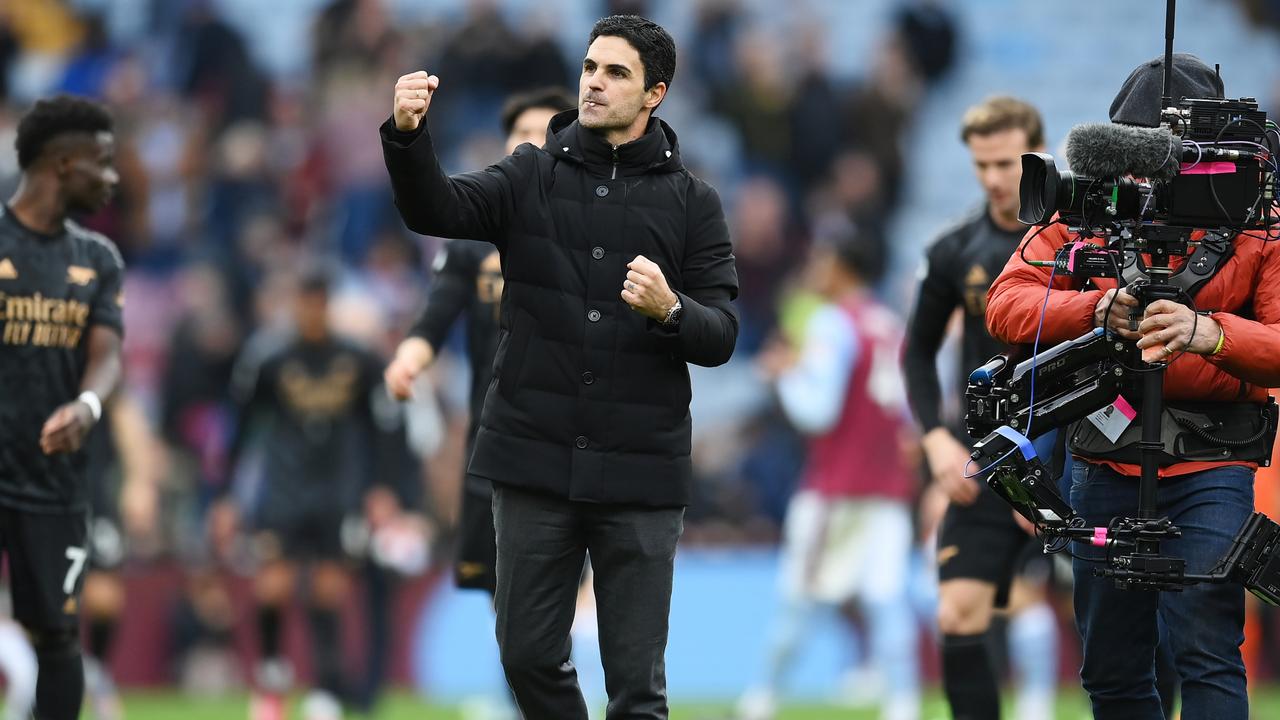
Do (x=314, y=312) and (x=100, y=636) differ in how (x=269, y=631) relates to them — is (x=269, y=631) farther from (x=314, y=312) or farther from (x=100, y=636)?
(x=314, y=312)

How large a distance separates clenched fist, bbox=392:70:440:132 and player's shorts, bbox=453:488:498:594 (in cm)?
311

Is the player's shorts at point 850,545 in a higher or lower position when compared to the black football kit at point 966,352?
lower

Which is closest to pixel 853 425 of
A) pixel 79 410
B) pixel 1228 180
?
pixel 79 410

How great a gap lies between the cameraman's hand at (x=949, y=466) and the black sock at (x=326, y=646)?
14.4ft

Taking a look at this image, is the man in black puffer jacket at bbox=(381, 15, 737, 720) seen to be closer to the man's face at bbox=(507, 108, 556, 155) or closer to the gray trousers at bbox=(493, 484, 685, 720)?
the gray trousers at bbox=(493, 484, 685, 720)

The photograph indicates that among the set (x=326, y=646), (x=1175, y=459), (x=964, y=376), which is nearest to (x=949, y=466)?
(x=964, y=376)

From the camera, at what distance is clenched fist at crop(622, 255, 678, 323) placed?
18.0ft

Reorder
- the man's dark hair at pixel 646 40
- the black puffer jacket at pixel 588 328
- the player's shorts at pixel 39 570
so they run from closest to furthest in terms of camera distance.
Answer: the black puffer jacket at pixel 588 328 → the man's dark hair at pixel 646 40 → the player's shorts at pixel 39 570

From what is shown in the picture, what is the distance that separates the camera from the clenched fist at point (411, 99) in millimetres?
5379

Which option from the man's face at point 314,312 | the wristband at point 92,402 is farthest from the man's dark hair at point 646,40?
the man's face at point 314,312

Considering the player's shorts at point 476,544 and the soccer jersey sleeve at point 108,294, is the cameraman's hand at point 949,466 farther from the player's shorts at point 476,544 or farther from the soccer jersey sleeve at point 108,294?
the soccer jersey sleeve at point 108,294

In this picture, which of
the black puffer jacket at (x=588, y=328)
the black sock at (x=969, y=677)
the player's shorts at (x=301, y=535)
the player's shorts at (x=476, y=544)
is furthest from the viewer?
the player's shorts at (x=301, y=535)

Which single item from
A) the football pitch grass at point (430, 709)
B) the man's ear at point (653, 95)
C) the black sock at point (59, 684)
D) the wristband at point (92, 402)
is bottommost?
the football pitch grass at point (430, 709)

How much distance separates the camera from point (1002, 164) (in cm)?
788
